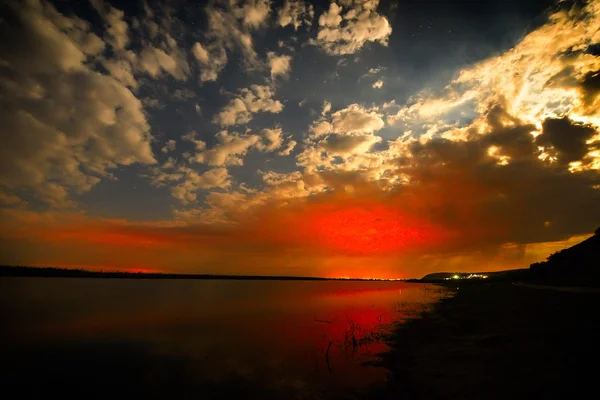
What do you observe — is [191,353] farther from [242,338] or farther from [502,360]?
[502,360]

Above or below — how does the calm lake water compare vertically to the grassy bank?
below

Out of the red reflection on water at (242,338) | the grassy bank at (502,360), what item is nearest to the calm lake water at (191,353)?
the red reflection on water at (242,338)

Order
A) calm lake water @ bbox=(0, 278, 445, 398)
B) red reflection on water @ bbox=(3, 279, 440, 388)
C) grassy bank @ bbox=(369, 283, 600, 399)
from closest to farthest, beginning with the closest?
1. grassy bank @ bbox=(369, 283, 600, 399)
2. calm lake water @ bbox=(0, 278, 445, 398)
3. red reflection on water @ bbox=(3, 279, 440, 388)

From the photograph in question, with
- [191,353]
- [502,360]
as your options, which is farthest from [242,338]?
[502,360]

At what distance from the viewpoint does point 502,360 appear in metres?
13.3

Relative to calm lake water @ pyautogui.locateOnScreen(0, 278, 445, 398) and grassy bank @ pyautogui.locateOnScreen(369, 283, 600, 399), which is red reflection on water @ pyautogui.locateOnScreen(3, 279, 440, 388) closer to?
calm lake water @ pyautogui.locateOnScreen(0, 278, 445, 398)

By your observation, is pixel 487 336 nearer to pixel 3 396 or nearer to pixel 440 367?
pixel 440 367

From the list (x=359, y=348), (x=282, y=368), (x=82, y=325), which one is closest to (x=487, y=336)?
(x=359, y=348)

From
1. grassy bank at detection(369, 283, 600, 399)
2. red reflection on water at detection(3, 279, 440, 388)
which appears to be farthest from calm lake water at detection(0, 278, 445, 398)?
grassy bank at detection(369, 283, 600, 399)

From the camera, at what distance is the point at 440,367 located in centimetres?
1377

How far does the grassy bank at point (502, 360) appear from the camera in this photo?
10.2 m

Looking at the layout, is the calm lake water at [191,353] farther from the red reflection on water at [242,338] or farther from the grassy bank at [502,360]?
the grassy bank at [502,360]

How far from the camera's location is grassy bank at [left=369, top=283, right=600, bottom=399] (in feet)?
33.4

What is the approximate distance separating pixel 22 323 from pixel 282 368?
30486mm
